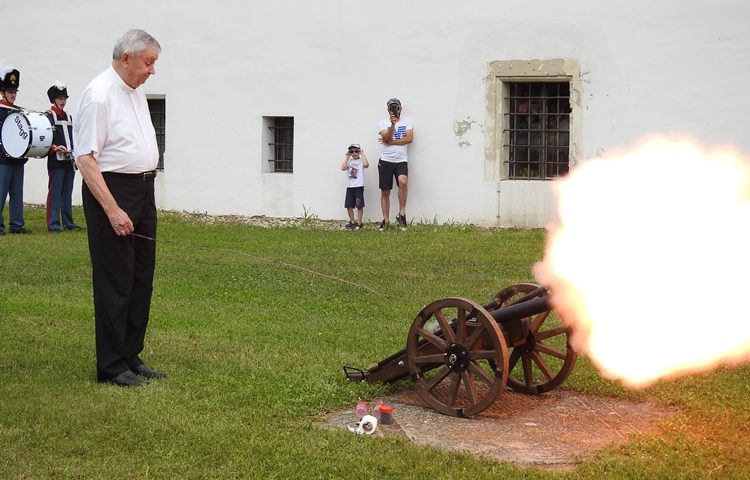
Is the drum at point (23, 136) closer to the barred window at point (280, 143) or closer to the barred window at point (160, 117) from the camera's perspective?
the barred window at point (280, 143)

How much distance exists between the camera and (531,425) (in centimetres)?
669

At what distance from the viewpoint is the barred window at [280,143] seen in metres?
19.4

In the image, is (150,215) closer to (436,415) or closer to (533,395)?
(436,415)

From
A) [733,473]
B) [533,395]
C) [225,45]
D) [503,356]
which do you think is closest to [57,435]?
[503,356]

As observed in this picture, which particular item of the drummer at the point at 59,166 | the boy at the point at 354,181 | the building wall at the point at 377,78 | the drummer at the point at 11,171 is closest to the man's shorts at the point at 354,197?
the boy at the point at 354,181

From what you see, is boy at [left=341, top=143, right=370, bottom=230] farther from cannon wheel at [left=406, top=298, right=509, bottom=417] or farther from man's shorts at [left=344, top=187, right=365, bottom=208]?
cannon wheel at [left=406, top=298, right=509, bottom=417]

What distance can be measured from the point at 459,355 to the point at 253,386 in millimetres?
1347

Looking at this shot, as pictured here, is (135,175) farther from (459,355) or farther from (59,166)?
(59,166)

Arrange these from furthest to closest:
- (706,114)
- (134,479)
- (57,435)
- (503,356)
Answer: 1. (706,114)
2. (503,356)
3. (57,435)
4. (134,479)

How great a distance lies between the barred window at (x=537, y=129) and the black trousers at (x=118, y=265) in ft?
35.0

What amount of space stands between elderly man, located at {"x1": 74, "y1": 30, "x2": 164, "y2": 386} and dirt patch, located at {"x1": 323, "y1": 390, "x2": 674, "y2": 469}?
158 cm

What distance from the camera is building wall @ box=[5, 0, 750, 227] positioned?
16.0 meters

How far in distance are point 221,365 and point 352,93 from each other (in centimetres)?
1093

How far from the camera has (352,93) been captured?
18328 mm
